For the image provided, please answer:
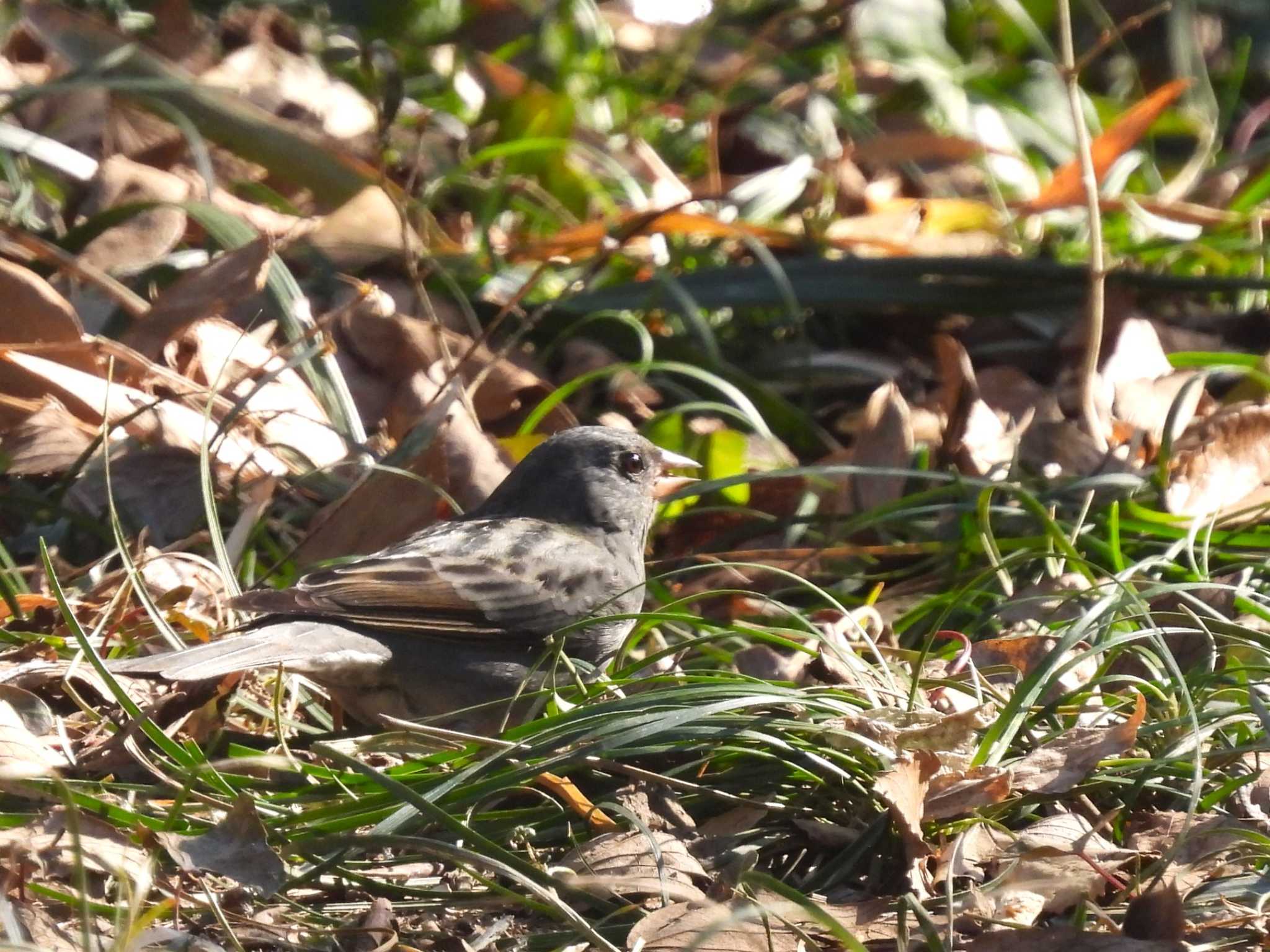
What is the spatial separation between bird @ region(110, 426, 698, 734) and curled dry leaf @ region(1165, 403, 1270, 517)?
48.6 inches

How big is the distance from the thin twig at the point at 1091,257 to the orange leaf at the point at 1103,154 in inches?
36.5

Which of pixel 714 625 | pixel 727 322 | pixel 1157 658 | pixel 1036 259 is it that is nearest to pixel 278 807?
pixel 714 625

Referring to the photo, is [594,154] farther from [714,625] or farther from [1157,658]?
[1157,658]

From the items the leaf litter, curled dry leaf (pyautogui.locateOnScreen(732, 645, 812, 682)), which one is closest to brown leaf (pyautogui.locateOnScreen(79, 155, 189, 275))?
the leaf litter

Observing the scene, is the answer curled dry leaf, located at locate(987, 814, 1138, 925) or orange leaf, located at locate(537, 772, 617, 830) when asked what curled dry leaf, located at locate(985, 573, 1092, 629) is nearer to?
curled dry leaf, located at locate(987, 814, 1138, 925)

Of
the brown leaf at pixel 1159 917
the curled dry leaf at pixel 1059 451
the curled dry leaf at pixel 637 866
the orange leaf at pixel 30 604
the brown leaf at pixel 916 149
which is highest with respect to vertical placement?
the brown leaf at pixel 1159 917

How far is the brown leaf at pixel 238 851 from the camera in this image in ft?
6.71

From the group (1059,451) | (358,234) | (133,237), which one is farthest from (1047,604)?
(133,237)

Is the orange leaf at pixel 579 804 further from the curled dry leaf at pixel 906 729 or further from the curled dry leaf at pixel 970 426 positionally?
the curled dry leaf at pixel 970 426

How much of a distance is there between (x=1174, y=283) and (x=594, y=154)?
6.32 feet

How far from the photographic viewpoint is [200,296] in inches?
143

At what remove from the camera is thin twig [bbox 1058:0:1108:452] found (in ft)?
11.3

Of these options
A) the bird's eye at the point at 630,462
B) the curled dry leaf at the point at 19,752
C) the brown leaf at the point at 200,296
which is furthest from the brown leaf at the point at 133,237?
the curled dry leaf at the point at 19,752

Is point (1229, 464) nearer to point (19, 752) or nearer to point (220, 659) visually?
point (220, 659)
